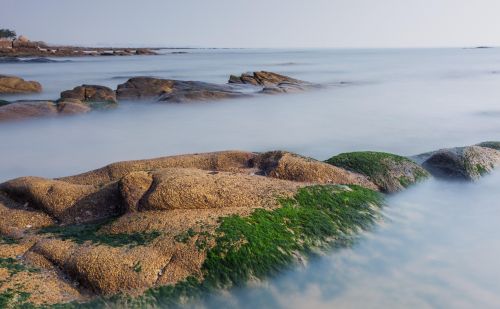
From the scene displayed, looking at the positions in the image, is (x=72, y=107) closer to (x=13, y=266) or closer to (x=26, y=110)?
(x=26, y=110)

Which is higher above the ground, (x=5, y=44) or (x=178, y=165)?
(x=5, y=44)

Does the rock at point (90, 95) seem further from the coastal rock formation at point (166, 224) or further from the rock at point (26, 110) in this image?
the coastal rock formation at point (166, 224)

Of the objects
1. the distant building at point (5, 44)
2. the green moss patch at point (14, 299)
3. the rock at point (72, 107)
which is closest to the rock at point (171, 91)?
the rock at point (72, 107)

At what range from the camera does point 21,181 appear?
7.00m

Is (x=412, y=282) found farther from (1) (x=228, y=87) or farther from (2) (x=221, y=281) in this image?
(1) (x=228, y=87)

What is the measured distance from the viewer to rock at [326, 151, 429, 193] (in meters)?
8.34

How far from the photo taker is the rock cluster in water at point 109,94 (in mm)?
18712

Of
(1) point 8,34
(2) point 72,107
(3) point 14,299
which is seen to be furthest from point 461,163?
(1) point 8,34

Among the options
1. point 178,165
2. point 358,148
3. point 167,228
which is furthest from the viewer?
point 358,148

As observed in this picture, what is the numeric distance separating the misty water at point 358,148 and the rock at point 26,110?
2.62ft

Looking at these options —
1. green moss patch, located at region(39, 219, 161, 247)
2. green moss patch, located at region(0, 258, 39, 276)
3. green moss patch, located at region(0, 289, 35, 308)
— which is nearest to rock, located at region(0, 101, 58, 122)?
green moss patch, located at region(39, 219, 161, 247)

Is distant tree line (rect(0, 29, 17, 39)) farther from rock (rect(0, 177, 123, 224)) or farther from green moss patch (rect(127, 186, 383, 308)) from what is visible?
green moss patch (rect(127, 186, 383, 308))

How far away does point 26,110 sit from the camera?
727 inches

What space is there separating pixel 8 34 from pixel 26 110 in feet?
335
